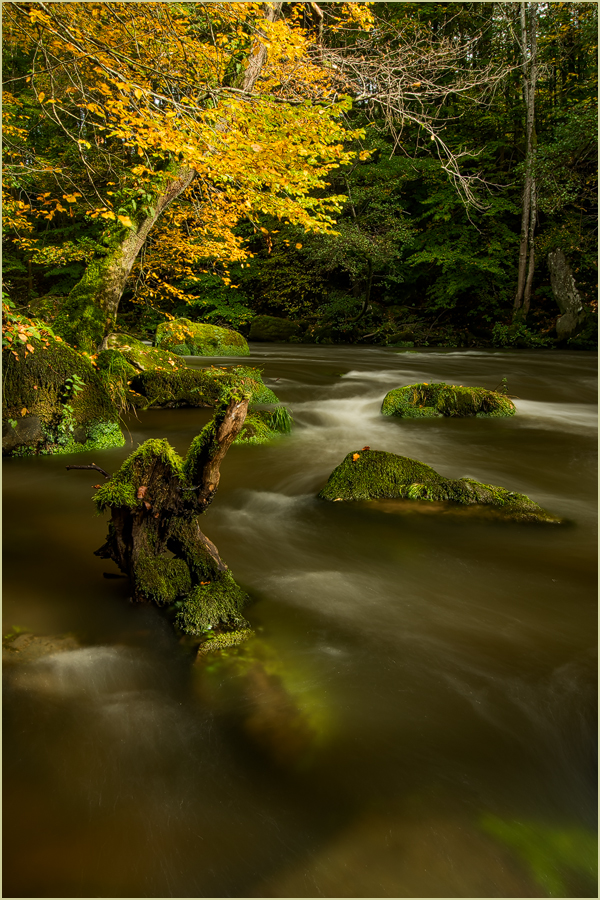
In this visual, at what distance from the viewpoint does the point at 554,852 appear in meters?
2.03

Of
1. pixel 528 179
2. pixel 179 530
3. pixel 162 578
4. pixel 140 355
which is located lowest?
pixel 162 578

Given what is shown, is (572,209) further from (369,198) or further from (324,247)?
(324,247)

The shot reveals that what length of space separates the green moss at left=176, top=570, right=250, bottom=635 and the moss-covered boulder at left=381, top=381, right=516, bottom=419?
632 centimetres

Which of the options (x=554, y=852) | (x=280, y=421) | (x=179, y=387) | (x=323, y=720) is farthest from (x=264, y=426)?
(x=554, y=852)

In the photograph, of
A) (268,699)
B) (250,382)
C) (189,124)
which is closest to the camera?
A: (268,699)

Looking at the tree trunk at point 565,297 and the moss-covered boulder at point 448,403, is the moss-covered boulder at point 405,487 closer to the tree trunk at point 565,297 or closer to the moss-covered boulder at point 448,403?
the moss-covered boulder at point 448,403

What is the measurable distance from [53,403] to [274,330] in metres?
14.8

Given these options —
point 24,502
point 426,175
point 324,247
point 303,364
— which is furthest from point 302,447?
point 426,175

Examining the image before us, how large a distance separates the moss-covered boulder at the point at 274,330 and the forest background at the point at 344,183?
0.48 m

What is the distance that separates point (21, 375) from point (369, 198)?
13.9m

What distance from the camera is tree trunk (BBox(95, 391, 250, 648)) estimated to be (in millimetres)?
3072

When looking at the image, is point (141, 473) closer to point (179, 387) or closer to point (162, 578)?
point (162, 578)

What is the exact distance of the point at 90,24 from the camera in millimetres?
7562

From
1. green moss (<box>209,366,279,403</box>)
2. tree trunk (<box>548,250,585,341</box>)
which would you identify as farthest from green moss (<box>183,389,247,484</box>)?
tree trunk (<box>548,250,585,341</box>)
